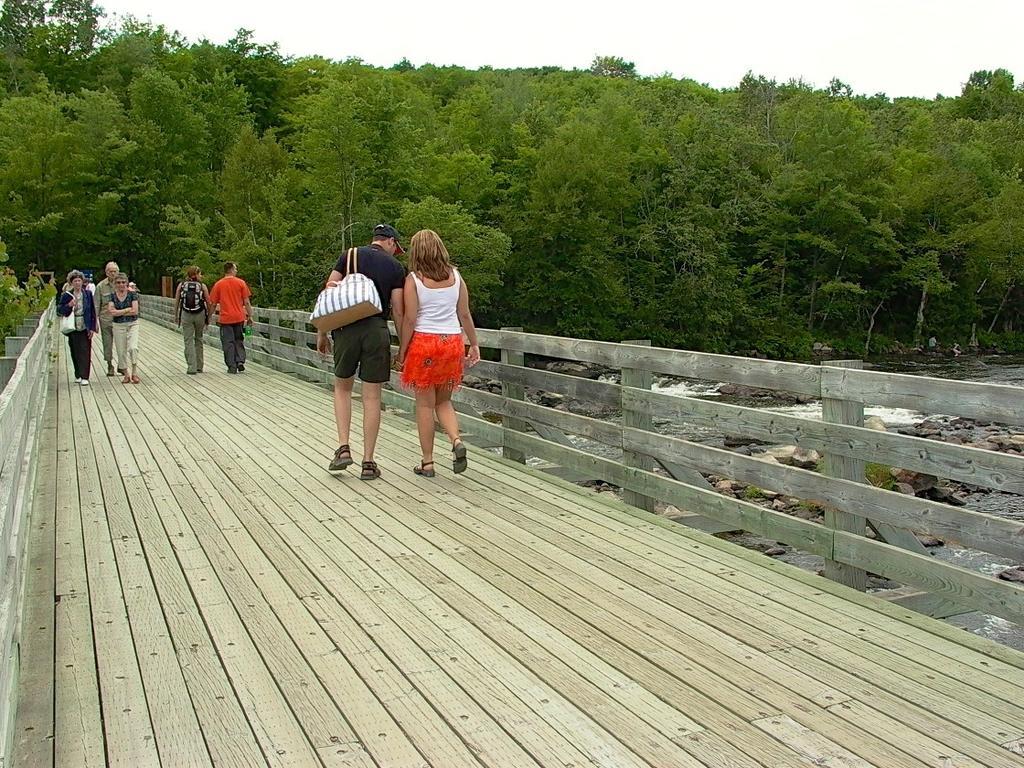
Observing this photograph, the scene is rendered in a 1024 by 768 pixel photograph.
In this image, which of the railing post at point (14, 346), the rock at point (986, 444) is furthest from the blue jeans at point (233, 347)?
the rock at point (986, 444)

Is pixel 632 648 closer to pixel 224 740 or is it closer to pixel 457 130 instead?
pixel 224 740

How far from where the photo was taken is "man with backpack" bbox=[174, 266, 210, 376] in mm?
14797

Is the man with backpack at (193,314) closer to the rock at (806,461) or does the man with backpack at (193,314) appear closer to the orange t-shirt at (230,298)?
the orange t-shirt at (230,298)

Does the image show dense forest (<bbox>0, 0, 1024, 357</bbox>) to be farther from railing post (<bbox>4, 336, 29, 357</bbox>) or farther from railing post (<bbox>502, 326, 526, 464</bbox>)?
railing post (<bbox>502, 326, 526, 464</bbox>)

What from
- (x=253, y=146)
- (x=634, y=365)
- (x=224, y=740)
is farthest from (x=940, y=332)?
(x=224, y=740)

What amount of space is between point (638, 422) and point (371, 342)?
1932 mm

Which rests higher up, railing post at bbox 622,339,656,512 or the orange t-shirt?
the orange t-shirt

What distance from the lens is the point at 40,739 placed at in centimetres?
312

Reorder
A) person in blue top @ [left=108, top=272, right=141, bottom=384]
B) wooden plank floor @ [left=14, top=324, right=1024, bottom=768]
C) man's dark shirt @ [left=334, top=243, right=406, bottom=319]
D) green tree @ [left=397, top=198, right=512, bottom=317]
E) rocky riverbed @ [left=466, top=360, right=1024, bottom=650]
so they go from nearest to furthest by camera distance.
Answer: wooden plank floor @ [left=14, top=324, right=1024, bottom=768], man's dark shirt @ [left=334, top=243, right=406, bottom=319], rocky riverbed @ [left=466, top=360, right=1024, bottom=650], person in blue top @ [left=108, top=272, right=141, bottom=384], green tree @ [left=397, top=198, right=512, bottom=317]

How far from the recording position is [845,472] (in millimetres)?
4484

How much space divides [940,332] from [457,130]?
2817 centimetres

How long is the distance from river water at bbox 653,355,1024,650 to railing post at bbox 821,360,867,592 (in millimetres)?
3069

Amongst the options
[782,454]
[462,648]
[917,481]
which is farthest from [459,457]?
[782,454]

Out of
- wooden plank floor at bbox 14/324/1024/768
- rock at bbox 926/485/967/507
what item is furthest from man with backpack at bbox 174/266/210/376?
rock at bbox 926/485/967/507
